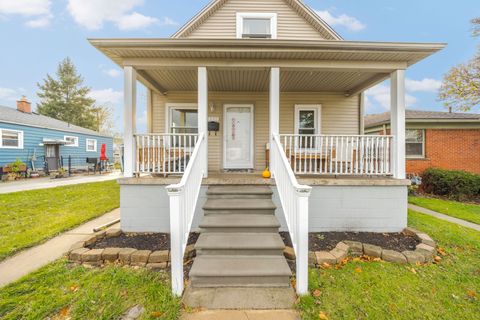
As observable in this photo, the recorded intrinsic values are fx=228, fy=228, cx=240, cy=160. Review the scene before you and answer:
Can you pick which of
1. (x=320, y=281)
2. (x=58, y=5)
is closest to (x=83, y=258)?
(x=320, y=281)

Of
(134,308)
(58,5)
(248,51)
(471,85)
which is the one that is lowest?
(134,308)

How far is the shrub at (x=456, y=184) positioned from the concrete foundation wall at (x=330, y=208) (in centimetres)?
565

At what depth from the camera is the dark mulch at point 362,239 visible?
3809mm

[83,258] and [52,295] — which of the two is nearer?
[52,295]

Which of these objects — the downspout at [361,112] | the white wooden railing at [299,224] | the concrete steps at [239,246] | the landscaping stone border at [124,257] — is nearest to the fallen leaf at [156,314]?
the concrete steps at [239,246]

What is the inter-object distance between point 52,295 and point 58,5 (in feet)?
78.7

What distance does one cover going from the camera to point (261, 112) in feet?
23.6

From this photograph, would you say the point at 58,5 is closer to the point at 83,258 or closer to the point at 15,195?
the point at 15,195

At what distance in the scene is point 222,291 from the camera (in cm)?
269

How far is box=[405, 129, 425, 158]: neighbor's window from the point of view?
10.3 metres

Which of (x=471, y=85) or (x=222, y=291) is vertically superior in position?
(x=471, y=85)

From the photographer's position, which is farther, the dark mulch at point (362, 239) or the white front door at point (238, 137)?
the white front door at point (238, 137)

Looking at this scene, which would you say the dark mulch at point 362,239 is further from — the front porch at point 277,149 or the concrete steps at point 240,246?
the concrete steps at point 240,246

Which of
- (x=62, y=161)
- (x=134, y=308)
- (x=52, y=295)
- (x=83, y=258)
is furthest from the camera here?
(x=62, y=161)
